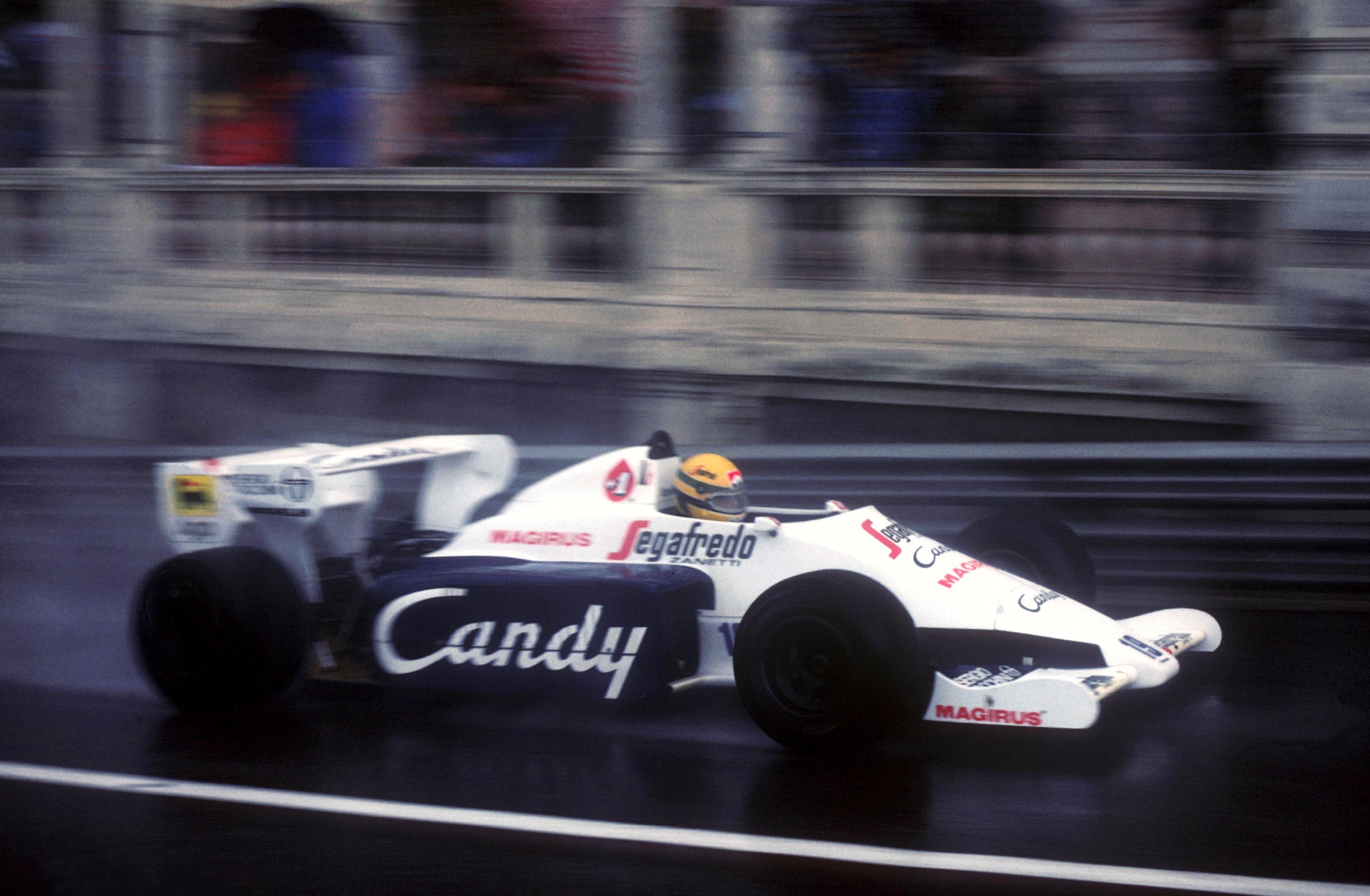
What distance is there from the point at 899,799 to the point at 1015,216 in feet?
17.8

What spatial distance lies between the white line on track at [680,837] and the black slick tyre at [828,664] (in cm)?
70

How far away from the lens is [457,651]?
5.37m

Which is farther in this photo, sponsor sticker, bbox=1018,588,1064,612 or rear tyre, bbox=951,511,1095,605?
rear tyre, bbox=951,511,1095,605

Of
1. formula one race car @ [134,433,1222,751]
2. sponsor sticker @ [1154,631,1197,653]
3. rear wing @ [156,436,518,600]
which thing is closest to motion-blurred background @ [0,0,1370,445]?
sponsor sticker @ [1154,631,1197,653]

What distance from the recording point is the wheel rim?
4629 mm

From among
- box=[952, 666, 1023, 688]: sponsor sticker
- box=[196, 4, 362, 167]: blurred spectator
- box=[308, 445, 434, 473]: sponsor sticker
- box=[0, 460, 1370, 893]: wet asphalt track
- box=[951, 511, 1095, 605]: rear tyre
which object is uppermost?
box=[196, 4, 362, 167]: blurred spectator

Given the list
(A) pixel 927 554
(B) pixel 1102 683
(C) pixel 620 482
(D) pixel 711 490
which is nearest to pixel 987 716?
(B) pixel 1102 683

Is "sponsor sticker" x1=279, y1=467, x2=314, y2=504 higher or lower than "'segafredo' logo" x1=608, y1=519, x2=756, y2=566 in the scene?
higher

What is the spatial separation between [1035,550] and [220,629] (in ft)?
10.7

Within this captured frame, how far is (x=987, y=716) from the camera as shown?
4.58m

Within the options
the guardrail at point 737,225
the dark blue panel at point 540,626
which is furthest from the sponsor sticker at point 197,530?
the guardrail at point 737,225

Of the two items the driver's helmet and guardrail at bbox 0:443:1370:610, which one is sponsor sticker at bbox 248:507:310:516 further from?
guardrail at bbox 0:443:1370:610

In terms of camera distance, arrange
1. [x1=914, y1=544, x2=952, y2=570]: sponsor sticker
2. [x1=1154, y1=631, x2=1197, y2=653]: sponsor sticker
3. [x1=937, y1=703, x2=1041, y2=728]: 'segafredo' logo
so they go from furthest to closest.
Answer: [x1=1154, y1=631, x2=1197, y2=653]: sponsor sticker → [x1=914, y1=544, x2=952, y2=570]: sponsor sticker → [x1=937, y1=703, x2=1041, y2=728]: 'segafredo' logo

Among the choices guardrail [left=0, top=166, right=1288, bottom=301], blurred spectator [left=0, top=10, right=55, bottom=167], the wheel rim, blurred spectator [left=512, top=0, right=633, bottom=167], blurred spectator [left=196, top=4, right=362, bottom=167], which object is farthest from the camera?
blurred spectator [left=0, top=10, right=55, bottom=167]
